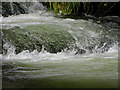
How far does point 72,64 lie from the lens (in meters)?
2.85

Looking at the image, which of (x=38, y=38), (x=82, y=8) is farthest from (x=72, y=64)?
(x=82, y=8)

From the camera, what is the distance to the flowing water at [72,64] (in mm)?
2090

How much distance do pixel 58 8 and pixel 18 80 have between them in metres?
3.76

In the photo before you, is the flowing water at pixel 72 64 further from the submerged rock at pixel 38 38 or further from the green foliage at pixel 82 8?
the green foliage at pixel 82 8

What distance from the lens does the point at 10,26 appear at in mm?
3631

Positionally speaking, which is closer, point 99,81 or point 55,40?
point 99,81

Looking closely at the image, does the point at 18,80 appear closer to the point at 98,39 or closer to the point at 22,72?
the point at 22,72

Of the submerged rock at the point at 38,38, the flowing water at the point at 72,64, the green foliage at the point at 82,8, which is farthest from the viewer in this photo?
the green foliage at the point at 82,8

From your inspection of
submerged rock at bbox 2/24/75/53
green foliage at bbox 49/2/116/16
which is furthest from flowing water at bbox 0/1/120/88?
green foliage at bbox 49/2/116/16

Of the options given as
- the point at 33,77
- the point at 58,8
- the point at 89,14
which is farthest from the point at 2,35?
the point at 89,14

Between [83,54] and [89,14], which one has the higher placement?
[89,14]

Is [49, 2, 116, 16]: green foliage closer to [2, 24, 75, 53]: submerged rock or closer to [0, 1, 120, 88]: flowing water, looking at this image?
[0, 1, 120, 88]: flowing water

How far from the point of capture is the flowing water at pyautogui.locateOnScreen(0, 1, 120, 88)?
2.09 m

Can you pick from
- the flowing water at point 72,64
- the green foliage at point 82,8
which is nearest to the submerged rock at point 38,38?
the flowing water at point 72,64
